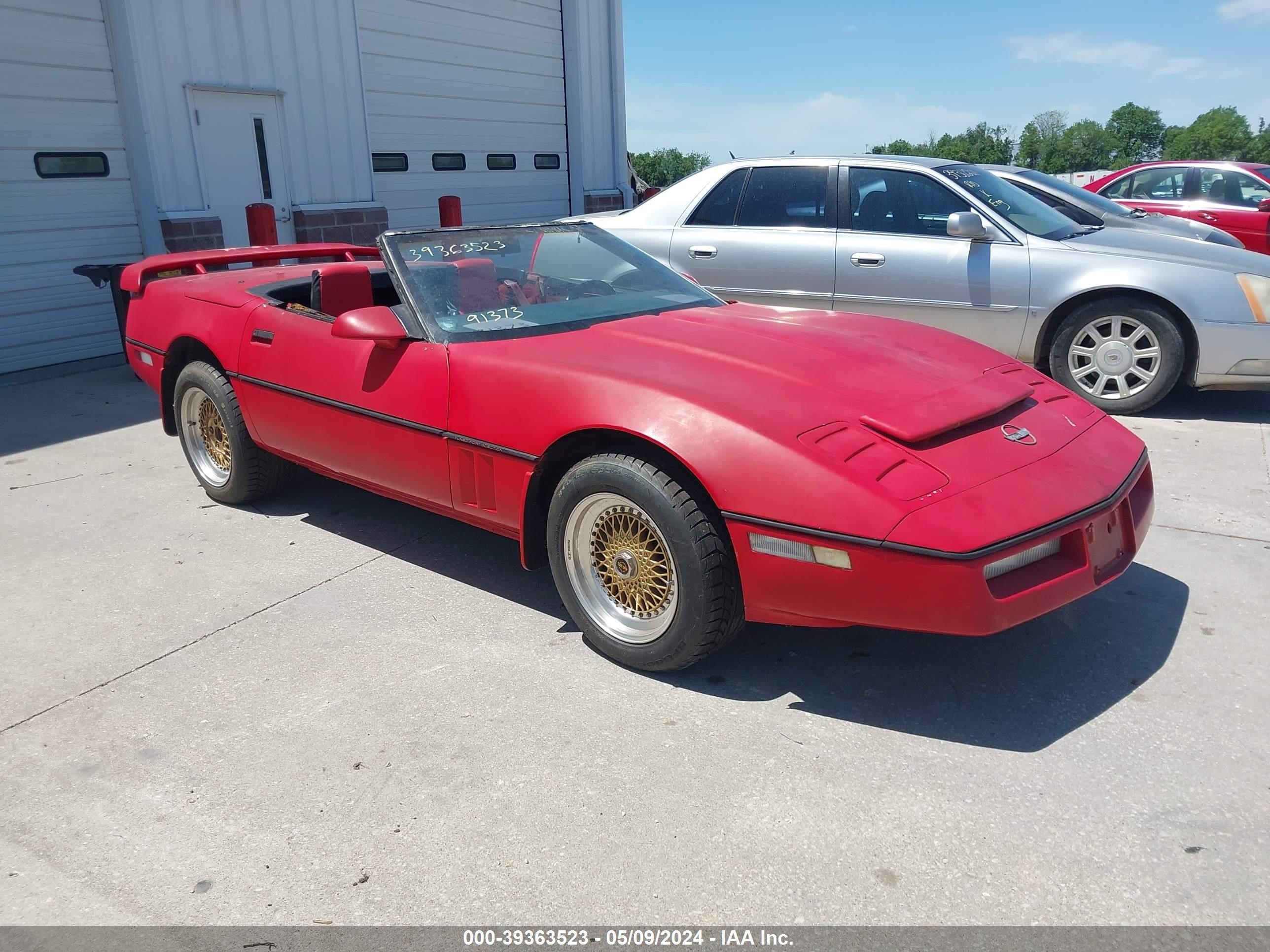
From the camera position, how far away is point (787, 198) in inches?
261

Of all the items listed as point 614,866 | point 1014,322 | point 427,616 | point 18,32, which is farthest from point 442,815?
point 18,32

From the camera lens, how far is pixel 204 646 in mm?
3297

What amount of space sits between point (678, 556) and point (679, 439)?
1.07ft

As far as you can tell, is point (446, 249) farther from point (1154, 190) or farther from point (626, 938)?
point (1154, 190)

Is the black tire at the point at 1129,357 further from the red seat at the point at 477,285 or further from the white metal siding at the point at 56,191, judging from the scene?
the white metal siding at the point at 56,191

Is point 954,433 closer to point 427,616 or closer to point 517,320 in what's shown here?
point 517,320

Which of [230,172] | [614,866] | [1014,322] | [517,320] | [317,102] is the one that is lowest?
[614,866]

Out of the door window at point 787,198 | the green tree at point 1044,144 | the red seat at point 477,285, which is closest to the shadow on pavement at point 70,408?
the red seat at point 477,285

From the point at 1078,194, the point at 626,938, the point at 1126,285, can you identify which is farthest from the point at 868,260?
the point at 626,938

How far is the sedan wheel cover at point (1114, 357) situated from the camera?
19.3ft

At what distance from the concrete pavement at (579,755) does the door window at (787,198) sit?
3372 mm

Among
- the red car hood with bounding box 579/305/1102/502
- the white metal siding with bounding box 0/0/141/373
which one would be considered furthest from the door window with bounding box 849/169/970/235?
the white metal siding with bounding box 0/0/141/373

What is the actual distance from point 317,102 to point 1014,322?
7.36m

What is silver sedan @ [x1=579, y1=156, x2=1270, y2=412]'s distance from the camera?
573 cm
